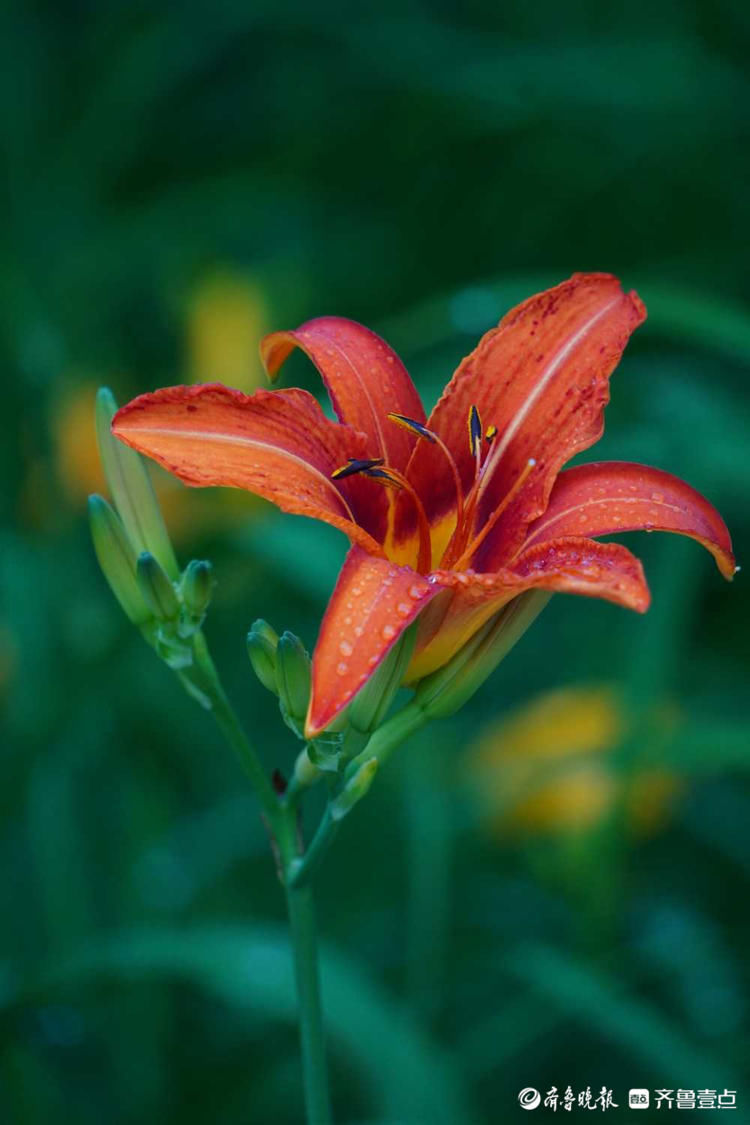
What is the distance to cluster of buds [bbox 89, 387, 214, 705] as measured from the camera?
51.8 inches

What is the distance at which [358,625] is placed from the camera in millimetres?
1060

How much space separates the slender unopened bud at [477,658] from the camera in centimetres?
126

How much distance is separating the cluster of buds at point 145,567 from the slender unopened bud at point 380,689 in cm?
21

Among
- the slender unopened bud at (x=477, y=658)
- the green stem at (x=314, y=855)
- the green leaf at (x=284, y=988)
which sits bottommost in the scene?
the green leaf at (x=284, y=988)

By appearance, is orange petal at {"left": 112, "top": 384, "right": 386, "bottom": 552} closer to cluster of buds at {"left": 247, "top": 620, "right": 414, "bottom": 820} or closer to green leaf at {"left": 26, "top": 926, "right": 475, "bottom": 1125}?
cluster of buds at {"left": 247, "top": 620, "right": 414, "bottom": 820}

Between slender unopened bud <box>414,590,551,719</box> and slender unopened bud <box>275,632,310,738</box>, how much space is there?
0.43 ft

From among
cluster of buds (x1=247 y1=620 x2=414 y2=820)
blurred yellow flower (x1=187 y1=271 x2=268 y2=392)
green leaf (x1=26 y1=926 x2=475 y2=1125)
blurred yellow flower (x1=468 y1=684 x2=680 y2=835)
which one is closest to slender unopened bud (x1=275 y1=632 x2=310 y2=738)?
cluster of buds (x1=247 y1=620 x2=414 y2=820)

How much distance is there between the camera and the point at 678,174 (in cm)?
348

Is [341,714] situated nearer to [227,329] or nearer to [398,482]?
[398,482]

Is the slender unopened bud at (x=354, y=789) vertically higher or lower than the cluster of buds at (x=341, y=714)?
lower

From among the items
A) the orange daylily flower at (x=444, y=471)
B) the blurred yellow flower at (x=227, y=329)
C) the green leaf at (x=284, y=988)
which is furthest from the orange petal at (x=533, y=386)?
the blurred yellow flower at (x=227, y=329)

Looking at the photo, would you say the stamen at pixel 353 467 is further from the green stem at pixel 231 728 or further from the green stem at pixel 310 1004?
the green stem at pixel 310 1004

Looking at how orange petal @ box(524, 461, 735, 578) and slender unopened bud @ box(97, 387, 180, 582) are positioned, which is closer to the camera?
orange petal @ box(524, 461, 735, 578)

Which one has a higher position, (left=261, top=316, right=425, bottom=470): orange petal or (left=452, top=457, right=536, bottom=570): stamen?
(left=261, top=316, right=425, bottom=470): orange petal
